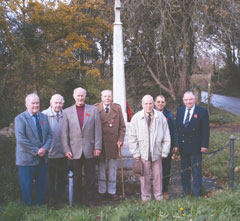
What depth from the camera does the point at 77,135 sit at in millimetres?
4219

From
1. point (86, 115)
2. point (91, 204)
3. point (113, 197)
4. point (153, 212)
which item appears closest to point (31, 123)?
point (86, 115)

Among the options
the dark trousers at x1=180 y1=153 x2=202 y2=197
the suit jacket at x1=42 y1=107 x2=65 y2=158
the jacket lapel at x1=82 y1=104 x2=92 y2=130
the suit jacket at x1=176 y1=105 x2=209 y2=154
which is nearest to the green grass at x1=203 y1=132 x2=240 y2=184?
the dark trousers at x1=180 y1=153 x2=202 y2=197

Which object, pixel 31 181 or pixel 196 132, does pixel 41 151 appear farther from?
pixel 196 132

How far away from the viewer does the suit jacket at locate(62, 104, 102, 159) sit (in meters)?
4.22

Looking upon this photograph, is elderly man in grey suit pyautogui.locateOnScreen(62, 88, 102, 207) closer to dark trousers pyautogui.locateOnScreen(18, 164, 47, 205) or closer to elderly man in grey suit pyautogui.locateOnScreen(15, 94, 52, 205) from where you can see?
elderly man in grey suit pyautogui.locateOnScreen(15, 94, 52, 205)

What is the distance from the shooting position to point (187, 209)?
3.41 metres

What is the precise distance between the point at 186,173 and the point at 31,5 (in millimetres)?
9471

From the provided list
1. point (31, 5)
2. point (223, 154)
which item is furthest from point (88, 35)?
point (223, 154)

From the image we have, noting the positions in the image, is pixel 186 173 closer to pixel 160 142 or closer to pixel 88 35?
pixel 160 142

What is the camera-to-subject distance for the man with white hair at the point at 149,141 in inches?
162

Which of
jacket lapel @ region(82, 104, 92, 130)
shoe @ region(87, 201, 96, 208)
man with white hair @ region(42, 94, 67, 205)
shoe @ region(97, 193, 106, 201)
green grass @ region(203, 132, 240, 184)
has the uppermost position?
jacket lapel @ region(82, 104, 92, 130)

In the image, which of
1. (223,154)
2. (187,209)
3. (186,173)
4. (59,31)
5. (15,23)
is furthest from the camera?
(59,31)

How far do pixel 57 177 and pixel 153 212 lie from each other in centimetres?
178

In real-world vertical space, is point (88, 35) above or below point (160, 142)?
above
